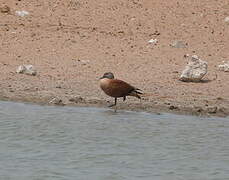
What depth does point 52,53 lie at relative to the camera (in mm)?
15133

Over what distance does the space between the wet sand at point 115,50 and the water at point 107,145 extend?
0.72 m

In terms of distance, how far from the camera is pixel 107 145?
948 cm

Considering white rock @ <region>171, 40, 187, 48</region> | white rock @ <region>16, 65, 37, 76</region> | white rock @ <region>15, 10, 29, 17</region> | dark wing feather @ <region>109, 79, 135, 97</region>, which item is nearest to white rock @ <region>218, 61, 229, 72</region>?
white rock @ <region>171, 40, 187, 48</region>

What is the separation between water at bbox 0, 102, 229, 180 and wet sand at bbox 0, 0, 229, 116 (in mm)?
725

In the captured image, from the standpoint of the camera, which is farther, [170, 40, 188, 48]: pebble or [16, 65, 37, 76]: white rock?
[170, 40, 188, 48]: pebble

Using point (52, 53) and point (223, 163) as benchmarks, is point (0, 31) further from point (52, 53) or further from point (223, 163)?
point (223, 163)

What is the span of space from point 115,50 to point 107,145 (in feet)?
20.3

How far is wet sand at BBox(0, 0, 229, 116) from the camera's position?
12.4m

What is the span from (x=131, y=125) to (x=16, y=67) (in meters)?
3.97

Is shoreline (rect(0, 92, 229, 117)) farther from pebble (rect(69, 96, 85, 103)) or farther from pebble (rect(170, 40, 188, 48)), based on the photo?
pebble (rect(170, 40, 188, 48))

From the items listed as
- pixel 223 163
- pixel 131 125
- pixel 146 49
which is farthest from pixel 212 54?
pixel 223 163

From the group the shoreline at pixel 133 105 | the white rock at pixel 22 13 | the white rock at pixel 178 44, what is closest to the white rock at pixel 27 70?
the shoreline at pixel 133 105

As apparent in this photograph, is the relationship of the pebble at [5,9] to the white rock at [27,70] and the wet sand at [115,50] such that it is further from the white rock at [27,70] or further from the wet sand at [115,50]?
the white rock at [27,70]

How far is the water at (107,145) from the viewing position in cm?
829
